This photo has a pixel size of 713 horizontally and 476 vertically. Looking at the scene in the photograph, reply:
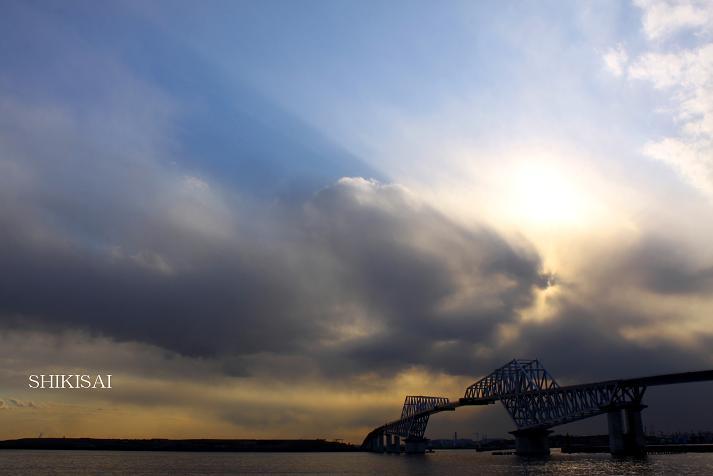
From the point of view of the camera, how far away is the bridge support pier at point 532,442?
18850 cm

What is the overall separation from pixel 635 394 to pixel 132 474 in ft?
388

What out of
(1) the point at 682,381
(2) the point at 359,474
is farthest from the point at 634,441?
(2) the point at 359,474

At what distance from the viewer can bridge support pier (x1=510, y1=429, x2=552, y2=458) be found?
188m

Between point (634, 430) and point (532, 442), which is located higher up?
point (634, 430)

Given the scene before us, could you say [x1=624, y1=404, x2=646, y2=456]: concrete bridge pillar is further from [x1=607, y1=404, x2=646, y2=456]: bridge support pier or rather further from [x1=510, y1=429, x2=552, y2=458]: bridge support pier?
[x1=510, y1=429, x2=552, y2=458]: bridge support pier

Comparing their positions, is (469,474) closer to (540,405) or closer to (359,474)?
(359,474)

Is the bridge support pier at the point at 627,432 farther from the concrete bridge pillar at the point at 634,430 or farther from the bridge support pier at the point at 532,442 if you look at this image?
the bridge support pier at the point at 532,442

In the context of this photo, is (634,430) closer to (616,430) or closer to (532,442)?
(616,430)

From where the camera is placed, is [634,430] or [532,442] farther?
[532,442]

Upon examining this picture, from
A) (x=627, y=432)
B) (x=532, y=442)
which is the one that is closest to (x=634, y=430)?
(x=627, y=432)

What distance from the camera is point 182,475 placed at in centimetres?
11775

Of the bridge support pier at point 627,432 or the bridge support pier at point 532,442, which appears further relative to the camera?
the bridge support pier at point 532,442

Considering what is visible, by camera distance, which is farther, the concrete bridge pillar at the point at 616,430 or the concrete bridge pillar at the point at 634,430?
the concrete bridge pillar at the point at 616,430

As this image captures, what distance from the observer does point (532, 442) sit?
19125cm
